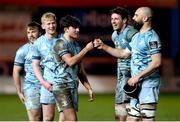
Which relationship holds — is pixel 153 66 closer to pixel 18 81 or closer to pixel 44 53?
pixel 44 53

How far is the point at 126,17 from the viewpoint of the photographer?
1205cm

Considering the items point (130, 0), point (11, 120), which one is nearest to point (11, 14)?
point (130, 0)

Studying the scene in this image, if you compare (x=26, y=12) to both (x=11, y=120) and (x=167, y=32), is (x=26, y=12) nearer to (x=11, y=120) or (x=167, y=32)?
(x=167, y=32)

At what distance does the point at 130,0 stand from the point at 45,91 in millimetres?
12063

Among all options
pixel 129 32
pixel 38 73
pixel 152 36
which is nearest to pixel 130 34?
pixel 129 32

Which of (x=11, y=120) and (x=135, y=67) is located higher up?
(x=135, y=67)

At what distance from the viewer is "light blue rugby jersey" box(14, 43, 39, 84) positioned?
39.5ft

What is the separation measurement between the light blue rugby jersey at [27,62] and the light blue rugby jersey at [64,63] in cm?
124

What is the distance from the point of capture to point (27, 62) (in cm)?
1216

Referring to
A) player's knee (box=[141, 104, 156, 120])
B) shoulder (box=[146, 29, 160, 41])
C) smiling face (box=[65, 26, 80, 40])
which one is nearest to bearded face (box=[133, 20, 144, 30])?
shoulder (box=[146, 29, 160, 41])

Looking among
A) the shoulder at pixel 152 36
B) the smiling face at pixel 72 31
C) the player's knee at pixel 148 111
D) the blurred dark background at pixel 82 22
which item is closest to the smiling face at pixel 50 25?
the smiling face at pixel 72 31

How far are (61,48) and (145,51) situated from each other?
122cm

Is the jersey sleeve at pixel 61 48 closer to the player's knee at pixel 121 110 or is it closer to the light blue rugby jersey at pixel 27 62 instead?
the light blue rugby jersey at pixel 27 62

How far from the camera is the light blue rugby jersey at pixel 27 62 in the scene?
12.0 metres
